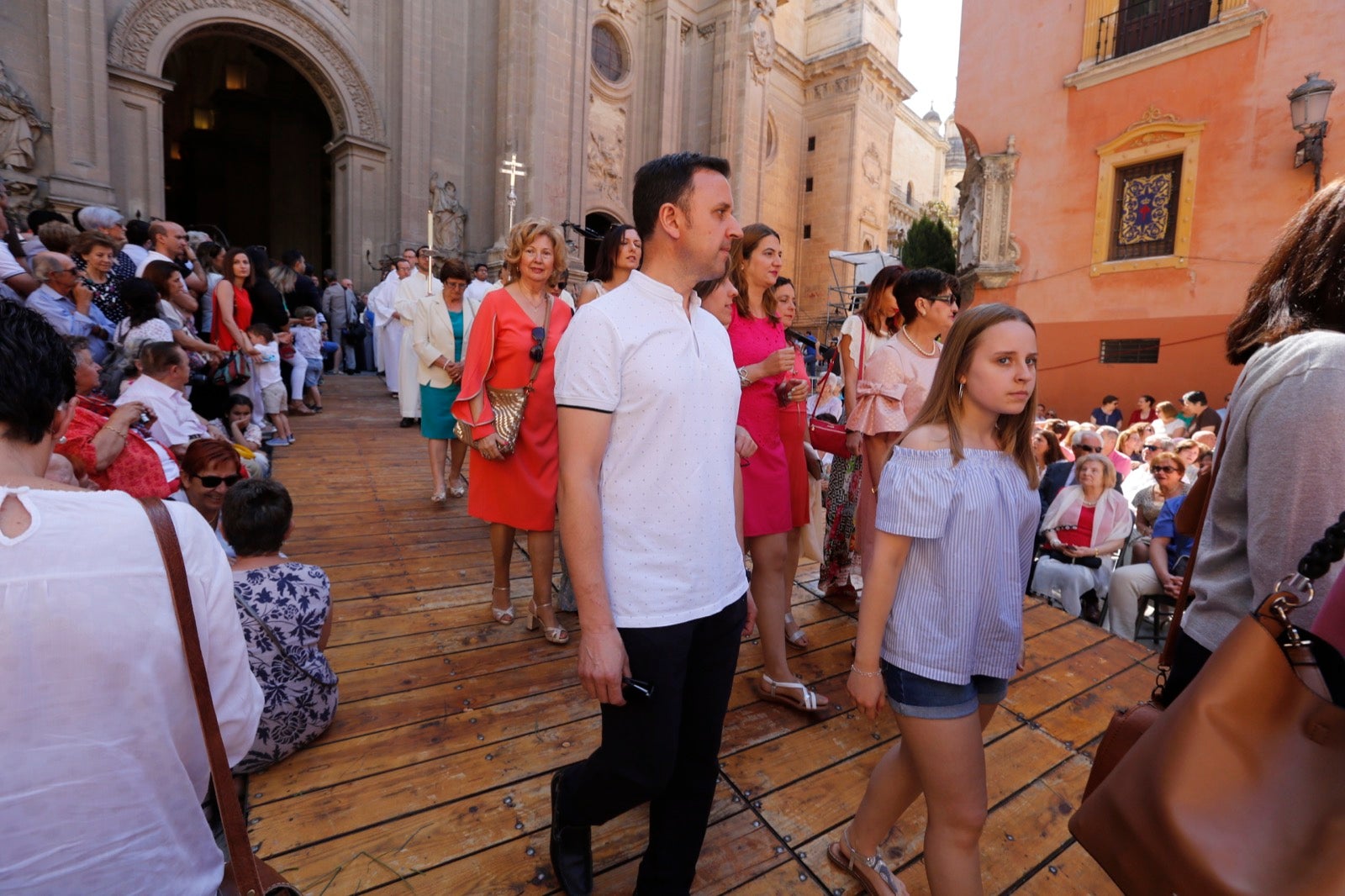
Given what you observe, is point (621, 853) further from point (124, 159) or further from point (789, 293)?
point (124, 159)

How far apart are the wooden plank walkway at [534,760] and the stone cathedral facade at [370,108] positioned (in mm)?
11396

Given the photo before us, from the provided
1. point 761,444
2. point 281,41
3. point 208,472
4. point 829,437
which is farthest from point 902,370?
point 281,41

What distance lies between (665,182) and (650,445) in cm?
68

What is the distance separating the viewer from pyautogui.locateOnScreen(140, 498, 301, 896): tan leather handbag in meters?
1.23

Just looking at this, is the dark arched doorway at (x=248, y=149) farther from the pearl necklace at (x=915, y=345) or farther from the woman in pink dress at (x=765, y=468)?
the pearl necklace at (x=915, y=345)

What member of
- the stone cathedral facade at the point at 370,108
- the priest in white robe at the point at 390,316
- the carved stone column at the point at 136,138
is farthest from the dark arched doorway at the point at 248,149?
the priest in white robe at the point at 390,316

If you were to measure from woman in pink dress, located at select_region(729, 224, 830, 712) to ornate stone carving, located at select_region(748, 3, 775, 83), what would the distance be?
2271 centimetres

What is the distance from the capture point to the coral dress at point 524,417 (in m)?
3.45

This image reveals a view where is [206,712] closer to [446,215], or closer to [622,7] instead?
[446,215]

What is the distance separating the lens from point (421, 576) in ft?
14.0

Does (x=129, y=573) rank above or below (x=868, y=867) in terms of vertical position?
above

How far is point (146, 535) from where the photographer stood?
4.00ft

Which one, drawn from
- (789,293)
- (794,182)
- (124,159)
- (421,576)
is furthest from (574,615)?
(794,182)

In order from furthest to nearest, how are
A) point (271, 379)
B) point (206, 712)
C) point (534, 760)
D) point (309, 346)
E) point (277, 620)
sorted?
point (309, 346)
point (271, 379)
point (534, 760)
point (277, 620)
point (206, 712)
